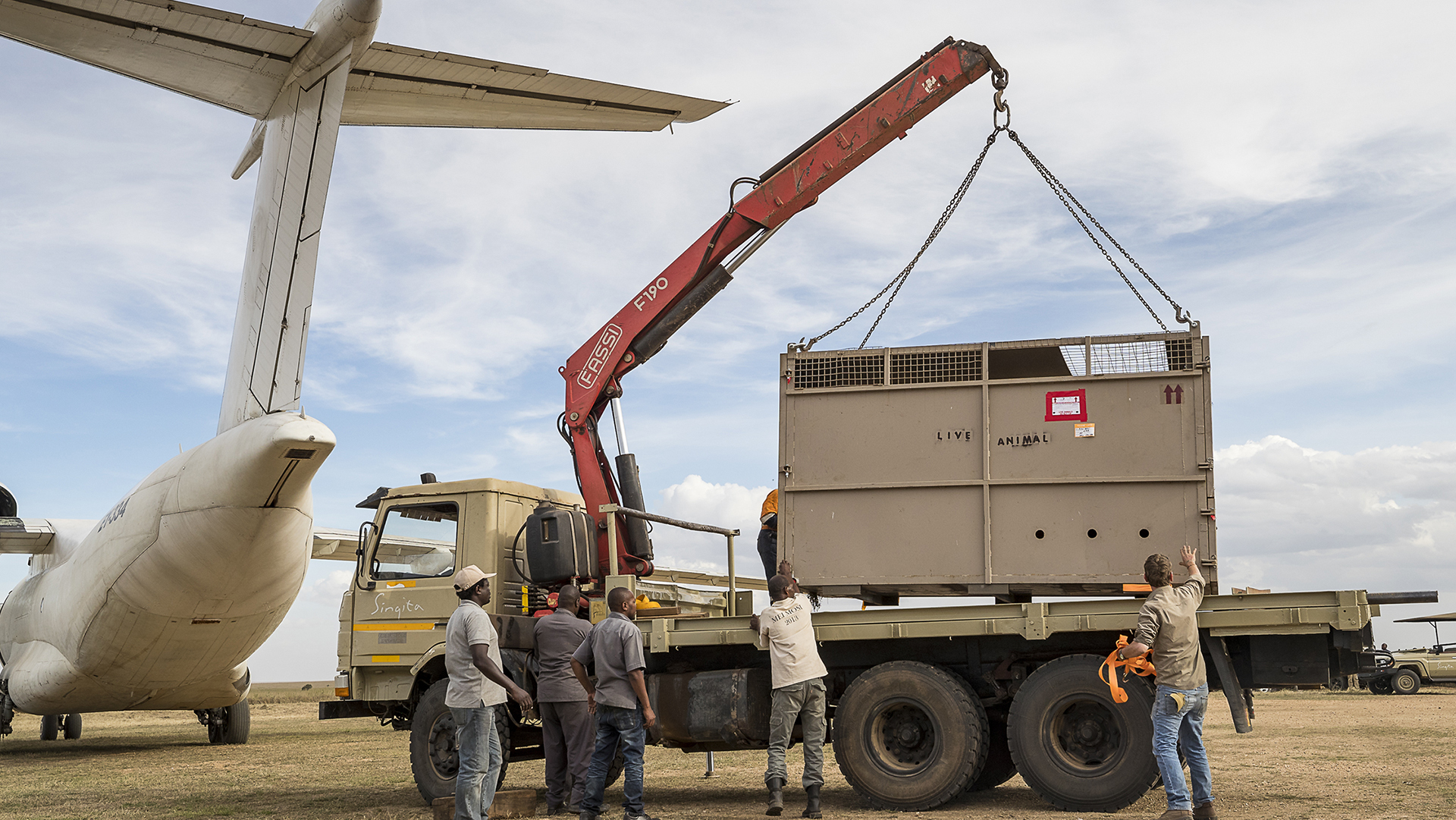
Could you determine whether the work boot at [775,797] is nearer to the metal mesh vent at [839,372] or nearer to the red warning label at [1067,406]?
the metal mesh vent at [839,372]

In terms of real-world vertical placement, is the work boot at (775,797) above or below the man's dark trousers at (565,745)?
below

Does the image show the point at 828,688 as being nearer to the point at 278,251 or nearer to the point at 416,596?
the point at 416,596

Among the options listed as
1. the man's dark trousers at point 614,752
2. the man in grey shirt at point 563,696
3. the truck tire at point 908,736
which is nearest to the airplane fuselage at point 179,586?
the man in grey shirt at point 563,696

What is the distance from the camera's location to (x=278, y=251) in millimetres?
11273

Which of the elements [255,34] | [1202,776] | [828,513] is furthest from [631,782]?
[255,34]

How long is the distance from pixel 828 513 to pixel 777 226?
127 inches

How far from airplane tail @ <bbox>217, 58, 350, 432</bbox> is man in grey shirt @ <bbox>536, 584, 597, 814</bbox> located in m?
3.81

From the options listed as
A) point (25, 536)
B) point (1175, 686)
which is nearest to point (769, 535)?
point (1175, 686)

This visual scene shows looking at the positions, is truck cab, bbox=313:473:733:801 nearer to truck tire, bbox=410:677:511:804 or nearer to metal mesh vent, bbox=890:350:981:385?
truck tire, bbox=410:677:511:804

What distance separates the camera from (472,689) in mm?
7820

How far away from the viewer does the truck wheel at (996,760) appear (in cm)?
938

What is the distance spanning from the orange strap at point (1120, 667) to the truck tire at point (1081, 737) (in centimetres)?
18

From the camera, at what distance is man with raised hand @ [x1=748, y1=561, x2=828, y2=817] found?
8992 mm

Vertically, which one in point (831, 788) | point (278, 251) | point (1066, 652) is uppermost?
point (278, 251)
